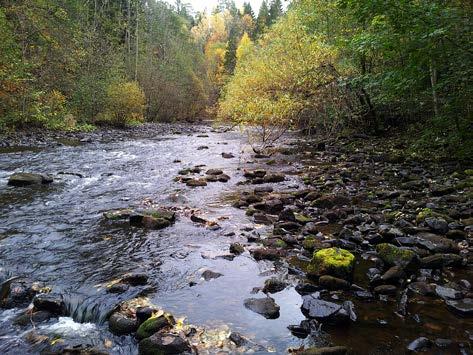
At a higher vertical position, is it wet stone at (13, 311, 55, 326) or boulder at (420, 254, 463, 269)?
boulder at (420, 254, 463, 269)

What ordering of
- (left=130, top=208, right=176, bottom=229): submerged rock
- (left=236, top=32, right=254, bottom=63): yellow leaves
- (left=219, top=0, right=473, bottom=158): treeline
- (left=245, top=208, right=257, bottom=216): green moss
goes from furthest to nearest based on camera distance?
(left=236, top=32, right=254, bottom=63): yellow leaves
(left=219, top=0, right=473, bottom=158): treeline
(left=245, top=208, right=257, bottom=216): green moss
(left=130, top=208, right=176, bottom=229): submerged rock

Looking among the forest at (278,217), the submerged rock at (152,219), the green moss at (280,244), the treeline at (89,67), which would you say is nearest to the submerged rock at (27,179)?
the forest at (278,217)

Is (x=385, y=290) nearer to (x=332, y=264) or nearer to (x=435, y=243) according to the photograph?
(x=332, y=264)

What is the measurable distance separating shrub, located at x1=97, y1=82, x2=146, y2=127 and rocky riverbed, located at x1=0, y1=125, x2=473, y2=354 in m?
22.0

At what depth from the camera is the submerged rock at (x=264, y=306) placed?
202 inches

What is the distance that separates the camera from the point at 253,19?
102188mm

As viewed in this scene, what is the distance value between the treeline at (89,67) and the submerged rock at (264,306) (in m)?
22.3

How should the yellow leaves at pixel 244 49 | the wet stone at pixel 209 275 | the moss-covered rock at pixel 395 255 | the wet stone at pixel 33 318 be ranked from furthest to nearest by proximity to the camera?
the yellow leaves at pixel 244 49
the wet stone at pixel 209 275
the moss-covered rock at pixel 395 255
the wet stone at pixel 33 318

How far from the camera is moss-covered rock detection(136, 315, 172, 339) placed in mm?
4645

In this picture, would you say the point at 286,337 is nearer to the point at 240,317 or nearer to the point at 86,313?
the point at 240,317

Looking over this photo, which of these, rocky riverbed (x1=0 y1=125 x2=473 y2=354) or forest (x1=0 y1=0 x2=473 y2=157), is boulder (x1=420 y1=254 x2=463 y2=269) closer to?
rocky riverbed (x1=0 y1=125 x2=473 y2=354)

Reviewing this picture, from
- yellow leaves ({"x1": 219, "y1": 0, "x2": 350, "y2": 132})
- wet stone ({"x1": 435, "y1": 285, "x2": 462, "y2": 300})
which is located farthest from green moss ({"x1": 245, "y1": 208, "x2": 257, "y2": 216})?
yellow leaves ({"x1": 219, "y1": 0, "x2": 350, "y2": 132})

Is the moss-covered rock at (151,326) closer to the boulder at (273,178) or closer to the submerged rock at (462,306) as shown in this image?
the submerged rock at (462,306)

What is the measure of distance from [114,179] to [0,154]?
7.48 meters
